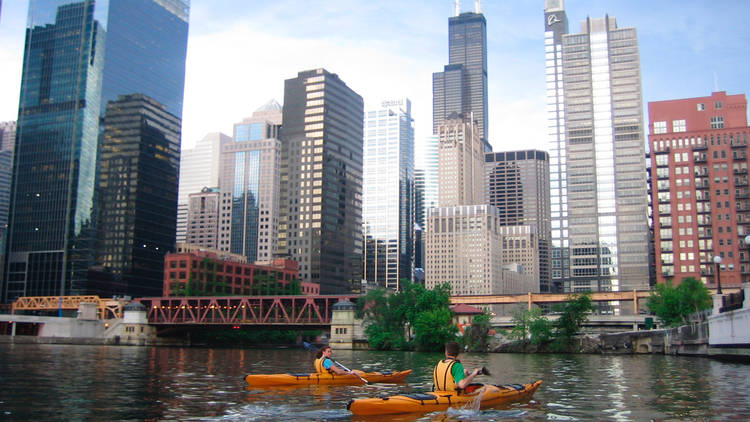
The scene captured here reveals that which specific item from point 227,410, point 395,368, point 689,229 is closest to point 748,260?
point 689,229

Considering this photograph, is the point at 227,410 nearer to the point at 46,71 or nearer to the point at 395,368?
the point at 395,368

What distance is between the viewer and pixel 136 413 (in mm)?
23375

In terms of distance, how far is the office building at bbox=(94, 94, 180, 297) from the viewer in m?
184

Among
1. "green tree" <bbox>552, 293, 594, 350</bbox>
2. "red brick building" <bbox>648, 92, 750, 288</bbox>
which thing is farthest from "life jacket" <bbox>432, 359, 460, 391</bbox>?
"red brick building" <bbox>648, 92, 750, 288</bbox>

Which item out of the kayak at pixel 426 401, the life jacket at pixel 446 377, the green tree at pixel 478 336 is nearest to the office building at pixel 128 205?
the green tree at pixel 478 336

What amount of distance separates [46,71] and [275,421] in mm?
192150

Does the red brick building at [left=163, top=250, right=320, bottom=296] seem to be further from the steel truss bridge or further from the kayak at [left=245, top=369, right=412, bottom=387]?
the kayak at [left=245, top=369, right=412, bottom=387]

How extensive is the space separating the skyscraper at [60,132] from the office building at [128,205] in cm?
323

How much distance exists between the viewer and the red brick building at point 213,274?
15600 centimetres

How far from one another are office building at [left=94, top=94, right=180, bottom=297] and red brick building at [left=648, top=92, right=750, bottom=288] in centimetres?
Answer: 13255

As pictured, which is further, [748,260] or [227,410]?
[748,260]

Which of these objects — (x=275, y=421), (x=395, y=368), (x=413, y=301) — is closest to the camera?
(x=275, y=421)

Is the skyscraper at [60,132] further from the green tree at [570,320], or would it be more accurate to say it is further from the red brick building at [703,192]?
the red brick building at [703,192]

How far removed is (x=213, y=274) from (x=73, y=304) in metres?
31.5
